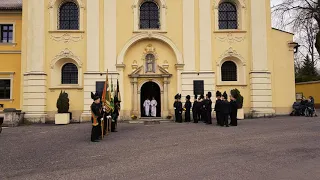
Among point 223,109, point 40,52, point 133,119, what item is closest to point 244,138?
point 223,109

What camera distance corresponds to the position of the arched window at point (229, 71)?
22.3 metres

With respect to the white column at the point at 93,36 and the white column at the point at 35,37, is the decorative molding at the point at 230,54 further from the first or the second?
the white column at the point at 35,37

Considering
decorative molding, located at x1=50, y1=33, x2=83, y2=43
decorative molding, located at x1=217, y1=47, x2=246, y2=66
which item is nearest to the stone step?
decorative molding, located at x1=217, y1=47, x2=246, y2=66

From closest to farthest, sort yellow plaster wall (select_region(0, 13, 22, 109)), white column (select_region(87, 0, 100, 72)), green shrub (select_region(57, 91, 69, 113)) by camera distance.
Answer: green shrub (select_region(57, 91, 69, 113)) → white column (select_region(87, 0, 100, 72)) → yellow plaster wall (select_region(0, 13, 22, 109))

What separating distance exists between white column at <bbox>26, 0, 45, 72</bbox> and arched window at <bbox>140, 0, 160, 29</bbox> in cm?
679

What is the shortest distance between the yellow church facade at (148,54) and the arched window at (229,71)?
0.23ft

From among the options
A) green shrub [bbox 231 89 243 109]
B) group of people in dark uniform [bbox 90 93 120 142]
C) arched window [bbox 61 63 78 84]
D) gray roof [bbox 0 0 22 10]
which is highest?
gray roof [bbox 0 0 22 10]

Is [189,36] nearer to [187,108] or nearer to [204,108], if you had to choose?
[187,108]

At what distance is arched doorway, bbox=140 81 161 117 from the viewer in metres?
22.4

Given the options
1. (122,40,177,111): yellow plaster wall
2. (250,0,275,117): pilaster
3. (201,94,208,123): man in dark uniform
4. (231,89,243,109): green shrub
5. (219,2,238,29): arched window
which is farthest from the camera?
(219,2,238,29): arched window

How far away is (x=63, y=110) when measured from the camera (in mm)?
20141

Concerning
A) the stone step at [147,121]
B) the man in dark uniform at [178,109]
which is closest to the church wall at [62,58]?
the stone step at [147,121]

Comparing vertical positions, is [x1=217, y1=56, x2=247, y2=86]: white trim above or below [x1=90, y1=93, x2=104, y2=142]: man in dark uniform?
above

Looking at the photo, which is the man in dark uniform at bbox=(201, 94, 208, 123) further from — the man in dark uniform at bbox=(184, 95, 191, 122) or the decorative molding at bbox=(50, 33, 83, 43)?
the decorative molding at bbox=(50, 33, 83, 43)
